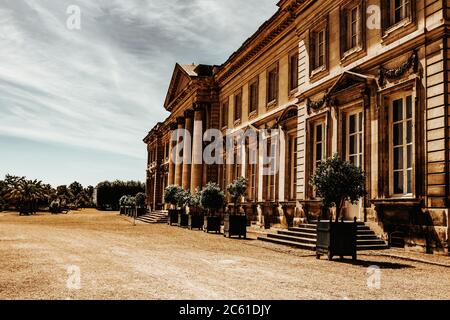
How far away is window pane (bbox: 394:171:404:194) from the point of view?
14199 millimetres

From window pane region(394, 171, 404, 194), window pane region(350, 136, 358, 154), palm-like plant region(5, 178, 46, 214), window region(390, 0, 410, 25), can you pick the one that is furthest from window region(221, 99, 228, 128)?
palm-like plant region(5, 178, 46, 214)

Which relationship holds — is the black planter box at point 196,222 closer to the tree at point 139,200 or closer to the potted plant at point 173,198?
the potted plant at point 173,198

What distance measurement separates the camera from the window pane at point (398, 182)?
14199 millimetres

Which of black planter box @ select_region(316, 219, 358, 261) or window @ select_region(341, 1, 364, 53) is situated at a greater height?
window @ select_region(341, 1, 364, 53)

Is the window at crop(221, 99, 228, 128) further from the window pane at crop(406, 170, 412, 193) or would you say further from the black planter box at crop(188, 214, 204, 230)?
the window pane at crop(406, 170, 412, 193)

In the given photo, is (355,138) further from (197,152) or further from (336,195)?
(197,152)

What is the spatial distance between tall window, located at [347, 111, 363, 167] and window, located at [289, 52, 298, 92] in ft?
19.2

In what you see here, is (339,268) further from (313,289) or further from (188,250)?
(188,250)

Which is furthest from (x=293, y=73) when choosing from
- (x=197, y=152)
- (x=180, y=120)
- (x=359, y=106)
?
(x=180, y=120)

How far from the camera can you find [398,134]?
47.4ft

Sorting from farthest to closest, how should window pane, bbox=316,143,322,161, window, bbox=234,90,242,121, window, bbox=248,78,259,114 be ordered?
window, bbox=234,90,242,121 < window, bbox=248,78,259,114 < window pane, bbox=316,143,322,161

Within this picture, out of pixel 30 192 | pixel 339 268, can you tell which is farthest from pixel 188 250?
pixel 30 192

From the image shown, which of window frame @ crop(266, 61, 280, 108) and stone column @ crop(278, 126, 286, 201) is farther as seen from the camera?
window frame @ crop(266, 61, 280, 108)
